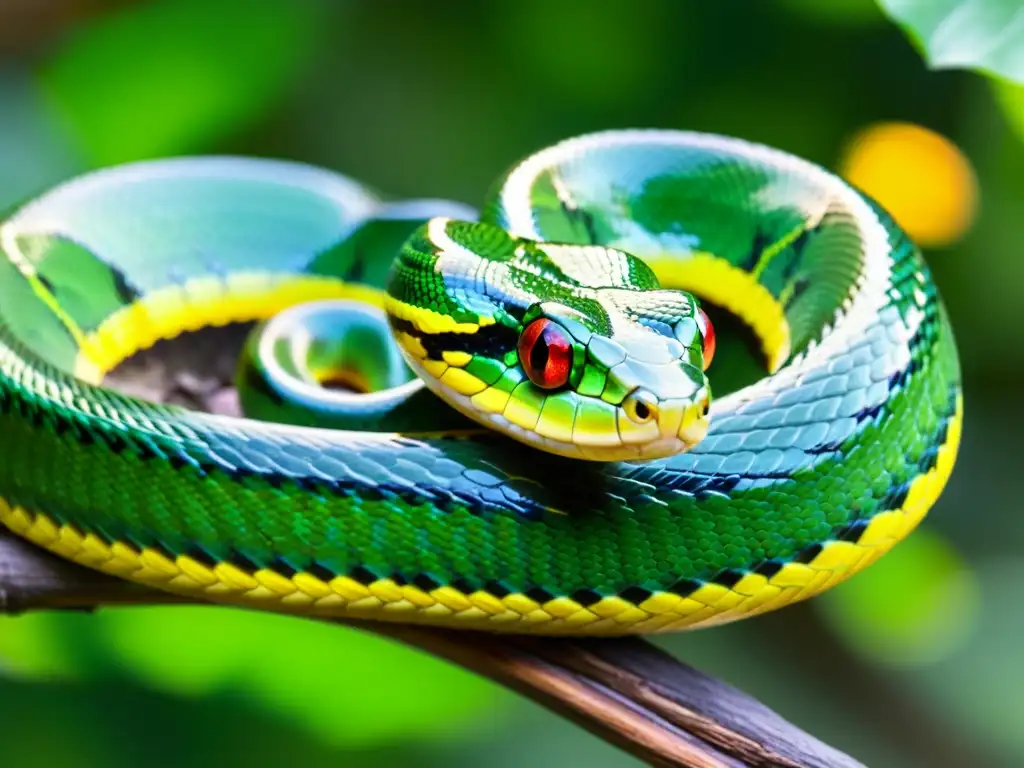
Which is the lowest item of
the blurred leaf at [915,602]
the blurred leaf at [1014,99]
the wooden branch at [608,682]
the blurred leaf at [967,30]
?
the blurred leaf at [915,602]

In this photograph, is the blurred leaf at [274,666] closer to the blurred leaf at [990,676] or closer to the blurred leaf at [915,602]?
the blurred leaf at [915,602]

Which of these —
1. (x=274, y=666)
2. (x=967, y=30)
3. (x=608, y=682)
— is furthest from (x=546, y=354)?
(x=274, y=666)

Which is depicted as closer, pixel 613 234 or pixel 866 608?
pixel 613 234

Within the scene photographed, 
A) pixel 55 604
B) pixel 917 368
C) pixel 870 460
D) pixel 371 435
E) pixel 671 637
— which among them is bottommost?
pixel 671 637

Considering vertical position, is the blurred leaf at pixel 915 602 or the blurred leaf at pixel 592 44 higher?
the blurred leaf at pixel 592 44

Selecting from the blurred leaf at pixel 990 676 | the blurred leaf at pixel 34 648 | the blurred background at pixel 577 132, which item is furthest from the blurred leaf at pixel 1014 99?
the blurred leaf at pixel 34 648

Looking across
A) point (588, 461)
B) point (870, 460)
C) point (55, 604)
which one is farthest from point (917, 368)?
point (55, 604)

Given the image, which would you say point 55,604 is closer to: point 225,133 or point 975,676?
point 225,133
